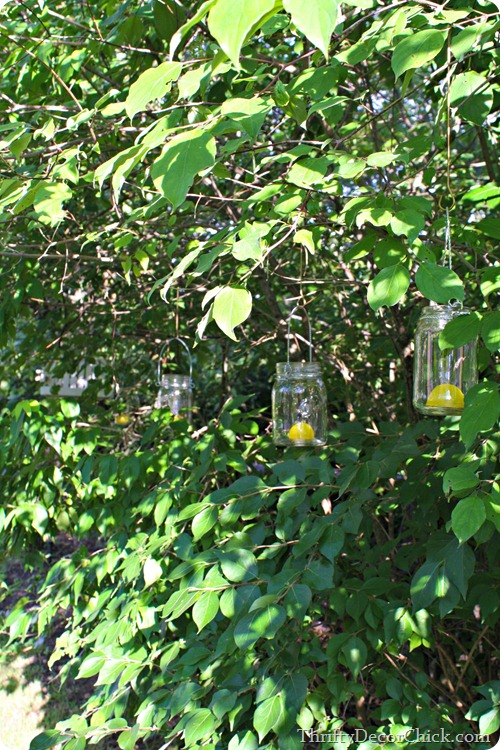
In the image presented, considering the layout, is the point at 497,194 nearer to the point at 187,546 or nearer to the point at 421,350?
the point at 421,350

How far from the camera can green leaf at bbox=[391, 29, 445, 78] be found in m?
1.16

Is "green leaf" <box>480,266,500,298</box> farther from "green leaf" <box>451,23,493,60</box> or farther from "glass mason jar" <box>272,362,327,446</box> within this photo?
"glass mason jar" <box>272,362,327,446</box>

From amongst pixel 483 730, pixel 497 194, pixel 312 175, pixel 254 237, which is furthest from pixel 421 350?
pixel 483 730

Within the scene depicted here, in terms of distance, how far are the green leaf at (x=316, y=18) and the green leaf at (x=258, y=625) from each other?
1.13 meters

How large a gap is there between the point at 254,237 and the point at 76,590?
1648 mm

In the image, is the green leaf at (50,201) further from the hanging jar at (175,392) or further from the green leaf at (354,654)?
the hanging jar at (175,392)

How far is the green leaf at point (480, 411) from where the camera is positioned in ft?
3.92

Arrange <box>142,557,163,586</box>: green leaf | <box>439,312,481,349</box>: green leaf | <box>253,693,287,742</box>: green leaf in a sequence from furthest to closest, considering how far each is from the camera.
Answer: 1. <box>142,557,163,586</box>: green leaf
2. <box>253,693,287,742</box>: green leaf
3. <box>439,312,481,349</box>: green leaf

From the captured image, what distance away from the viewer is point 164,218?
2711mm

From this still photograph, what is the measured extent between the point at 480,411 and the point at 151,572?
4.00 ft

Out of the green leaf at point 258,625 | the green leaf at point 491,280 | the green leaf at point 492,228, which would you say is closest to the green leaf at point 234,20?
the green leaf at point 491,280

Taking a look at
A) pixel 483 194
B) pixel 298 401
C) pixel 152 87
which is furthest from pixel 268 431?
pixel 152 87

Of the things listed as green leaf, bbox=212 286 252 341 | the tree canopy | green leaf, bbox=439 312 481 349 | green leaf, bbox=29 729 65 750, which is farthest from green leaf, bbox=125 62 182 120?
green leaf, bbox=29 729 65 750

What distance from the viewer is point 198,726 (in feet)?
5.45
